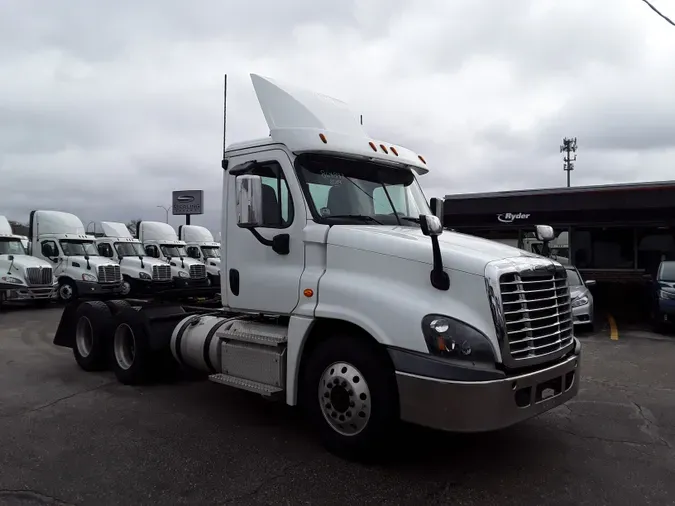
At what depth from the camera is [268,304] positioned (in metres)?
5.20

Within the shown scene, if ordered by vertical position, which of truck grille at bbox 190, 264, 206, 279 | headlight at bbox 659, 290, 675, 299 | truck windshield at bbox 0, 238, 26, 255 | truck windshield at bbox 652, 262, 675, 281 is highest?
truck windshield at bbox 0, 238, 26, 255

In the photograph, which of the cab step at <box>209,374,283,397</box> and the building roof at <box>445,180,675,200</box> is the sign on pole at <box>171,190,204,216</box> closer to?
the building roof at <box>445,180,675,200</box>

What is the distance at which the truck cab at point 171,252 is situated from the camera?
22906 millimetres

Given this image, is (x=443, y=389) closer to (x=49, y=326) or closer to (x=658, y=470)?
(x=658, y=470)

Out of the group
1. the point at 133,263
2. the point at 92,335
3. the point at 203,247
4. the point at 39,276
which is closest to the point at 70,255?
the point at 39,276

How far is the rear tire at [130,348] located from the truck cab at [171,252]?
15.2 meters

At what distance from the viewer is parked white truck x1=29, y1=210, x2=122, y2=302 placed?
1906cm

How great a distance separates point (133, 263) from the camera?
21.7m

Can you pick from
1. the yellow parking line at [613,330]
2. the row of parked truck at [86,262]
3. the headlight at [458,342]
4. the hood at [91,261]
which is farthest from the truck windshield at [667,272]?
the hood at [91,261]

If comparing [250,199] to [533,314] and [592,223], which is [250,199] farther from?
[592,223]

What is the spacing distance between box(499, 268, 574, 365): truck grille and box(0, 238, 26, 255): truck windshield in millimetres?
18936

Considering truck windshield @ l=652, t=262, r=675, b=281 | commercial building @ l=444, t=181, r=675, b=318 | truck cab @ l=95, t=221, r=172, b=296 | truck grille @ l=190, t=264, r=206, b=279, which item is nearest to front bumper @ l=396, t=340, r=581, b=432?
truck windshield @ l=652, t=262, r=675, b=281

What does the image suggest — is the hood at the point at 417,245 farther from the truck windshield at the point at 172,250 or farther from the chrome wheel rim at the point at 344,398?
the truck windshield at the point at 172,250

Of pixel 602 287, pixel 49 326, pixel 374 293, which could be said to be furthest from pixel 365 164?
pixel 602 287
